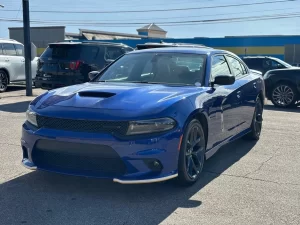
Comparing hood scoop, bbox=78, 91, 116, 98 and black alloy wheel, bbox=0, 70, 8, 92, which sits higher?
hood scoop, bbox=78, 91, 116, 98

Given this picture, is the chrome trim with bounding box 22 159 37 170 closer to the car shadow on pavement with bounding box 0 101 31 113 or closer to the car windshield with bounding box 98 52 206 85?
the car windshield with bounding box 98 52 206 85

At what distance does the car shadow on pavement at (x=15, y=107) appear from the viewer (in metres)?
10.2

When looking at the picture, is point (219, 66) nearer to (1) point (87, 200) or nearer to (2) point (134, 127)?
(2) point (134, 127)

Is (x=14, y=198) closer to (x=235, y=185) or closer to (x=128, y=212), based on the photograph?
(x=128, y=212)

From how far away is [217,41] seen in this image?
32125 mm

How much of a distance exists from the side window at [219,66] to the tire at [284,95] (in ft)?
20.3

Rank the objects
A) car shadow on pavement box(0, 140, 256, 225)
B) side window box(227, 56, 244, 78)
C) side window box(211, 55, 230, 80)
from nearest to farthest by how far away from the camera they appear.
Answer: car shadow on pavement box(0, 140, 256, 225), side window box(211, 55, 230, 80), side window box(227, 56, 244, 78)

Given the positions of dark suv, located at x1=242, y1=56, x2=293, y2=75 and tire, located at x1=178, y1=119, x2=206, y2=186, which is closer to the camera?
tire, located at x1=178, y1=119, x2=206, y2=186

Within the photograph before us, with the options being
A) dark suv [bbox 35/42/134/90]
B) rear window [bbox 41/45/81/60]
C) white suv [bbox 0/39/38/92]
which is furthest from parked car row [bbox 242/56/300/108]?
white suv [bbox 0/39/38/92]

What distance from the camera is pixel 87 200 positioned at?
410 centimetres

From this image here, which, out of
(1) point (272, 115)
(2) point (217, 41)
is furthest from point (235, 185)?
(2) point (217, 41)

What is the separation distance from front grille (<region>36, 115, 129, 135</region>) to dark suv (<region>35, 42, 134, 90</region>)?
7048mm

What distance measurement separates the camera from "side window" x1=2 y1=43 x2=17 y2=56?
47.3 ft

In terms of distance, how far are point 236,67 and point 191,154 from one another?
8.13ft
